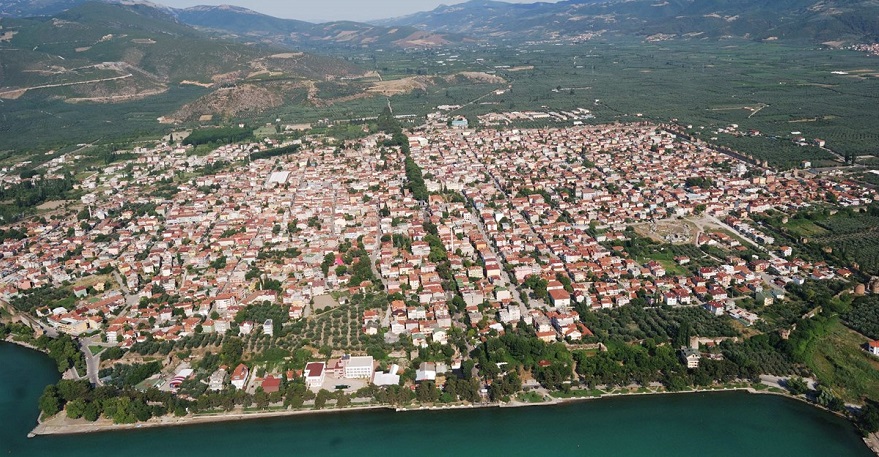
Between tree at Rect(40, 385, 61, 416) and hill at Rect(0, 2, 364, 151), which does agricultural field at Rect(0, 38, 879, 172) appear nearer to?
hill at Rect(0, 2, 364, 151)

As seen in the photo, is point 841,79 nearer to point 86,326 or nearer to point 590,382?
point 590,382

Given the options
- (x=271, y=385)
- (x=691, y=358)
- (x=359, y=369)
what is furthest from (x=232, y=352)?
(x=691, y=358)

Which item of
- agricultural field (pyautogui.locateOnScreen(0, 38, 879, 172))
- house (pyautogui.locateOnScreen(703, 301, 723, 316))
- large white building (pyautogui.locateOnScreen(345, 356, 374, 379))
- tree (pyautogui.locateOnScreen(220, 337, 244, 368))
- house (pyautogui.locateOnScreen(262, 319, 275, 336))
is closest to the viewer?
large white building (pyautogui.locateOnScreen(345, 356, 374, 379))

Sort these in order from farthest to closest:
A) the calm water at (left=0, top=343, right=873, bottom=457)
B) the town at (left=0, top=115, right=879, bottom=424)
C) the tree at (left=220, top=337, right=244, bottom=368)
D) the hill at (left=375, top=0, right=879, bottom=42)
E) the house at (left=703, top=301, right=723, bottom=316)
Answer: the hill at (left=375, top=0, right=879, bottom=42) → the house at (left=703, top=301, right=723, bottom=316) → the town at (left=0, top=115, right=879, bottom=424) → the tree at (left=220, top=337, right=244, bottom=368) → the calm water at (left=0, top=343, right=873, bottom=457)

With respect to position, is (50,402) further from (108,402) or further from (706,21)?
(706,21)

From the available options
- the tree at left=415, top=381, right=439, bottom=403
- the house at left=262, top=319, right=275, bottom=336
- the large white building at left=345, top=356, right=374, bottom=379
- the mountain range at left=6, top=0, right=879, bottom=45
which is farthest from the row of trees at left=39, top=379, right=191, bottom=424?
the mountain range at left=6, top=0, right=879, bottom=45

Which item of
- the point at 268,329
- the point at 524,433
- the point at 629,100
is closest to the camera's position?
the point at 524,433
